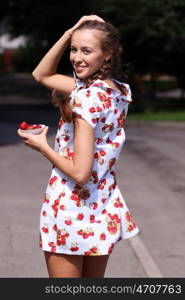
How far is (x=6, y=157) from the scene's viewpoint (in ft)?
49.4

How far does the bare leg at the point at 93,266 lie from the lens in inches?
158

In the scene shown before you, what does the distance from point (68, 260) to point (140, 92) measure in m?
29.5

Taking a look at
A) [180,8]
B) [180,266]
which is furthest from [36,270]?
[180,8]

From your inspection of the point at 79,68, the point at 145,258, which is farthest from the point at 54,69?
the point at 145,258

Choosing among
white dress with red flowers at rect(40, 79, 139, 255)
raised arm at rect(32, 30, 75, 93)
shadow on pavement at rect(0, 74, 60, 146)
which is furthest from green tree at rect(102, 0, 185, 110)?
white dress with red flowers at rect(40, 79, 139, 255)

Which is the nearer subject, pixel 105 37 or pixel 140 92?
pixel 105 37

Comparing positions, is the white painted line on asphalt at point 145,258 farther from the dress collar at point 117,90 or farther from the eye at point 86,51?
the eye at point 86,51

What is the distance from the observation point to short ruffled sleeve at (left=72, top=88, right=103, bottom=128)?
3.80 metres

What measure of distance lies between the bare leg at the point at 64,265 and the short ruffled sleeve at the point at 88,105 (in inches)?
25.2

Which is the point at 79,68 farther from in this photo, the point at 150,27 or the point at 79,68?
the point at 150,27

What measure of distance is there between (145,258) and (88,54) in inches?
157

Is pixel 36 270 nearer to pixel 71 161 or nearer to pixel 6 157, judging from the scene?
pixel 71 161

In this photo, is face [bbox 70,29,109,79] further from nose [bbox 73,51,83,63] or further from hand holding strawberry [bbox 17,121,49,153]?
hand holding strawberry [bbox 17,121,49,153]

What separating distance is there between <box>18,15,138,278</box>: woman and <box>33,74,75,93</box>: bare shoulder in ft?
0.09
